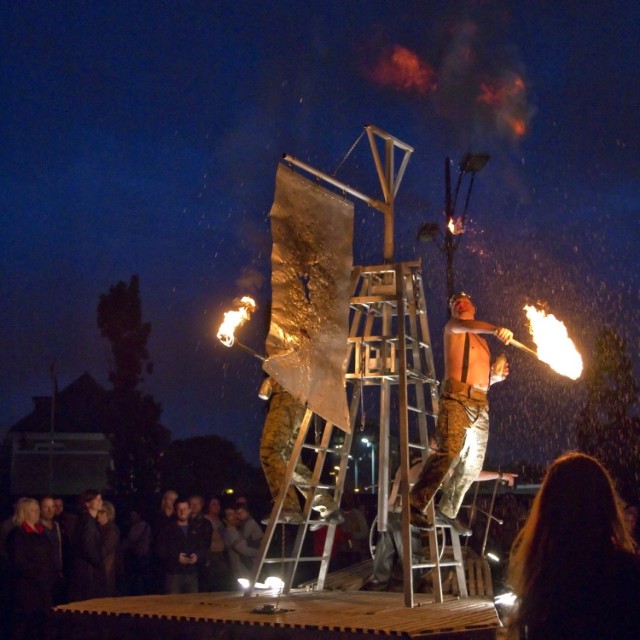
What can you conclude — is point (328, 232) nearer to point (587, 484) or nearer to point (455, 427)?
point (455, 427)

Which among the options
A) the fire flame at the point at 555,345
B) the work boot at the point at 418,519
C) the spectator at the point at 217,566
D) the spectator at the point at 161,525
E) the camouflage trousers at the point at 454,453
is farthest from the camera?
the spectator at the point at 217,566

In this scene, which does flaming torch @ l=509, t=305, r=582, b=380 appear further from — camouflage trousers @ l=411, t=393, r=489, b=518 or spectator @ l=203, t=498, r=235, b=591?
spectator @ l=203, t=498, r=235, b=591

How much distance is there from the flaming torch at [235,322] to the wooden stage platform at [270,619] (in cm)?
223

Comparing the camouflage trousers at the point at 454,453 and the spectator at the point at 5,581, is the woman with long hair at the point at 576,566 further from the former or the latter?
the spectator at the point at 5,581

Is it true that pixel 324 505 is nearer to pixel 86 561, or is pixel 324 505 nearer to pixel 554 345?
pixel 554 345

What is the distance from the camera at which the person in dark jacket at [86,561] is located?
8984mm

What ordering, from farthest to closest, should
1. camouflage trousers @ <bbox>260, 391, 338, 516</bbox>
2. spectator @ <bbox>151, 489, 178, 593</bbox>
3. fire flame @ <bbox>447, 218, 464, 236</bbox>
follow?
fire flame @ <bbox>447, 218, 464, 236</bbox>
spectator @ <bbox>151, 489, 178, 593</bbox>
camouflage trousers @ <bbox>260, 391, 338, 516</bbox>

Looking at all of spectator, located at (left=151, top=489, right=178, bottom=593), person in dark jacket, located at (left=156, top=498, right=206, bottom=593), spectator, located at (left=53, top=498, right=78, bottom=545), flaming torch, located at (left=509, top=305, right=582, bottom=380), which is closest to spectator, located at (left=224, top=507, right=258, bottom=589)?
spectator, located at (left=151, top=489, right=178, bottom=593)

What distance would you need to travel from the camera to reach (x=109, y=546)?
972 cm

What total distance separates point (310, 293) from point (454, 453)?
1.79 metres

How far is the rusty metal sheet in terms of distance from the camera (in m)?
6.77

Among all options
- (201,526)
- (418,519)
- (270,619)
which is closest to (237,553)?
(201,526)

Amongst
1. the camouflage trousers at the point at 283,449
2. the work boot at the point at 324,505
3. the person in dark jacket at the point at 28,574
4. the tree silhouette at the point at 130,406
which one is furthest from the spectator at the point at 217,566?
the tree silhouette at the point at 130,406

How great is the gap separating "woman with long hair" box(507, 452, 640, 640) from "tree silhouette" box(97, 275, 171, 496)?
3002 cm
